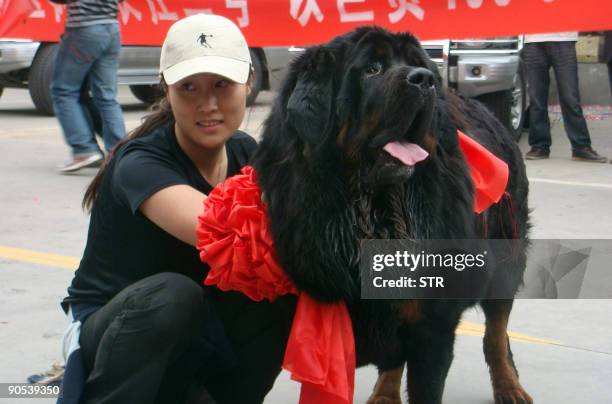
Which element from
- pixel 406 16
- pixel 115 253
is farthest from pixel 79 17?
pixel 115 253

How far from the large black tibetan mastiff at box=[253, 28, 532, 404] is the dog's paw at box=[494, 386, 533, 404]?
33.5 inches

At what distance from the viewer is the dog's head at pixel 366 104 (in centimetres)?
247

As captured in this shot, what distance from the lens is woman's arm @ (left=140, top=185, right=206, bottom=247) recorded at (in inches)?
107

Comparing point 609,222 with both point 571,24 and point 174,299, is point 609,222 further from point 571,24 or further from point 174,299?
point 174,299

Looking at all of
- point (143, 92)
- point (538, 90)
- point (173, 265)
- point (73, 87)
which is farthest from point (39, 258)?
point (143, 92)

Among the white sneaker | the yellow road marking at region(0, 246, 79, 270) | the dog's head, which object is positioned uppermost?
the dog's head

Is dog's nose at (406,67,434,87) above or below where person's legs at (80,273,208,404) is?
above

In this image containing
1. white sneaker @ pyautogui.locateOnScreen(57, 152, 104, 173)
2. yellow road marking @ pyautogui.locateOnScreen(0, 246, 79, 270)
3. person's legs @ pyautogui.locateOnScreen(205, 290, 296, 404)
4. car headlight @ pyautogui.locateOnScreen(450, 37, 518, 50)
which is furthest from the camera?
car headlight @ pyautogui.locateOnScreen(450, 37, 518, 50)

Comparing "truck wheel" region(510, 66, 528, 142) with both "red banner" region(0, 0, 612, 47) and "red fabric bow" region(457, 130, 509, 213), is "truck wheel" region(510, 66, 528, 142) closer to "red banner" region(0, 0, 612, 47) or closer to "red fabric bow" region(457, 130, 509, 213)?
"red banner" region(0, 0, 612, 47)

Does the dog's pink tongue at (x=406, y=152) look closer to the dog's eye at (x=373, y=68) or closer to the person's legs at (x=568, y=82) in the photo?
the dog's eye at (x=373, y=68)

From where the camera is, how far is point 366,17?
714 cm

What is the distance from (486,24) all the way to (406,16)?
594 millimetres

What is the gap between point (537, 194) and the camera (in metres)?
6.86

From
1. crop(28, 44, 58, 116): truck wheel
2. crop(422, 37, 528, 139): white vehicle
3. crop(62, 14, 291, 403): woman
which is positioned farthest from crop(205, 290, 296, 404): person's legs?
Answer: crop(28, 44, 58, 116): truck wheel
